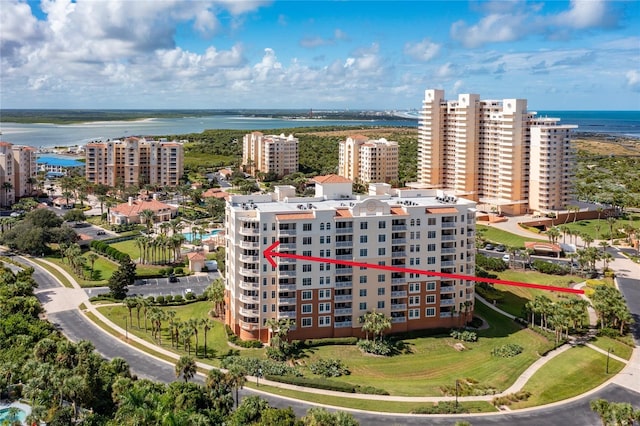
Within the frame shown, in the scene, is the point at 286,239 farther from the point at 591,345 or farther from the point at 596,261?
the point at 596,261

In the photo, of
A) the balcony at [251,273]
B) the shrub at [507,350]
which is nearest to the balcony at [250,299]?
the balcony at [251,273]

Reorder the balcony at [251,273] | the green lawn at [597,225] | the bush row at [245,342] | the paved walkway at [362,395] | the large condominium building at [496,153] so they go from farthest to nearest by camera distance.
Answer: the large condominium building at [496,153]
the green lawn at [597,225]
the balcony at [251,273]
the bush row at [245,342]
the paved walkway at [362,395]

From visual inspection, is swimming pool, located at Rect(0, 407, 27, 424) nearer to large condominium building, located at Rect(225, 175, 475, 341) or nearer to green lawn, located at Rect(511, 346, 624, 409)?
large condominium building, located at Rect(225, 175, 475, 341)

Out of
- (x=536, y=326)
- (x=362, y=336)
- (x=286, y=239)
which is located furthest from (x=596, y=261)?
(x=286, y=239)

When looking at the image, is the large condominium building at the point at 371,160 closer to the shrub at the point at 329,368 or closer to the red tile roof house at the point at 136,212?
the red tile roof house at the point at 136,212

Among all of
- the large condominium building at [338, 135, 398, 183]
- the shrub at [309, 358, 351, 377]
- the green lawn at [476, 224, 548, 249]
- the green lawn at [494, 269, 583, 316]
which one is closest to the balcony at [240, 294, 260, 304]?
the shrub at [309, 358, 351, 377]

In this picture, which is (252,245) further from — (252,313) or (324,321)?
(324,321)
